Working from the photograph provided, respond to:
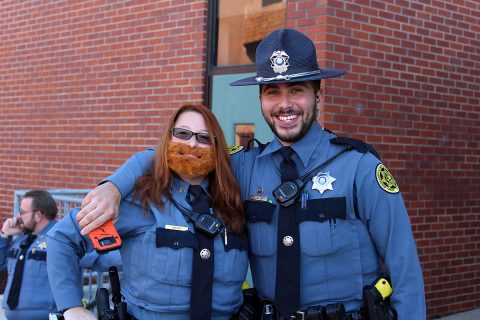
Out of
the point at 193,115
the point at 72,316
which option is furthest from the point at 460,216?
the point at 72,316

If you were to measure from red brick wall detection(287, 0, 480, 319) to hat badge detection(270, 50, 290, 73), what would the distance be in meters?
2.50

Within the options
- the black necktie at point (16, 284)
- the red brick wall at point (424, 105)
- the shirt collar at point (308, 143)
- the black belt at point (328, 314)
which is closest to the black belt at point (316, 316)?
the black belt at point (328, 314)

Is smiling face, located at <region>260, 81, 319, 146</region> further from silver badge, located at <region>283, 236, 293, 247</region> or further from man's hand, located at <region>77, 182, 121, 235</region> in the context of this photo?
man's hand, located at <region>77, 182, 121, 235</region>

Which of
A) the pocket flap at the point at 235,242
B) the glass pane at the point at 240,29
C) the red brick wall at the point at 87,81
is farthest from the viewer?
the red brick wall at the point at 87,81

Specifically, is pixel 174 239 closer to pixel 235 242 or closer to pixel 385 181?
pixel 235 242

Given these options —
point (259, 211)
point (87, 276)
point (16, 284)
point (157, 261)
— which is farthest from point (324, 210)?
point (87, 276)

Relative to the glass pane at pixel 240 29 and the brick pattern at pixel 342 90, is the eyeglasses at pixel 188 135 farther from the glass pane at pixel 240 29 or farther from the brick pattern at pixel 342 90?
the glass pane at pixel 240 29

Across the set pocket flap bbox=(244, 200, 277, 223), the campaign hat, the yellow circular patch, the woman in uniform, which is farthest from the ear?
the yellow circular patch

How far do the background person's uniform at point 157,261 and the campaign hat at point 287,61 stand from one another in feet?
2.31

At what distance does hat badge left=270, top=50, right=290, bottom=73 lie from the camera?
276 cm

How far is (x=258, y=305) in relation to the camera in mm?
2855

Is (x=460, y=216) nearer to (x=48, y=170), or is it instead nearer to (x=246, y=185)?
(x=246, y=185)

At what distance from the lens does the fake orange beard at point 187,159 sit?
2768 millimetres

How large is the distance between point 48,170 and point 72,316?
5473 mm
